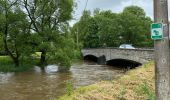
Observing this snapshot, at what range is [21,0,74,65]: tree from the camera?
147 feet

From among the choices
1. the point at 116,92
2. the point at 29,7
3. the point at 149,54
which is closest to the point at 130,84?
the point at 116,92

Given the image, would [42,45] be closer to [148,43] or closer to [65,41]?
[65,41]

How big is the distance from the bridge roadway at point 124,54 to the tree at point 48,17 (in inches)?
307

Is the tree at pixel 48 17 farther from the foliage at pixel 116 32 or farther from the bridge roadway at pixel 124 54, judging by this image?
the foliage at pixel 116 32

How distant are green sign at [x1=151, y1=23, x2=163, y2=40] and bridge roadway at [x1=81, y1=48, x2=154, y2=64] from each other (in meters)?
28.5

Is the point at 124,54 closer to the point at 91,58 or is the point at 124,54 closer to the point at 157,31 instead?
the point at 91,58

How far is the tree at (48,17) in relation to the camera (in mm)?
44875

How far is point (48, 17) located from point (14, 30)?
14.7ft

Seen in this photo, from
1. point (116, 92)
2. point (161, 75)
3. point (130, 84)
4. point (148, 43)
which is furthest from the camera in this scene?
point (148, 43)

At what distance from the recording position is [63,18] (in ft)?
150

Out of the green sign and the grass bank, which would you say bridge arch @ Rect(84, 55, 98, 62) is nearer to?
the grass bank

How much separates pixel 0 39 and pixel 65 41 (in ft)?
24.4

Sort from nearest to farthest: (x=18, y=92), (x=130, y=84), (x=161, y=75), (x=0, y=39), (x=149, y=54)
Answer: (x=161, y=75) → (x=130, y=84) → (x=18, y=92) → (x=149, y=54) → (x=0, y=39)

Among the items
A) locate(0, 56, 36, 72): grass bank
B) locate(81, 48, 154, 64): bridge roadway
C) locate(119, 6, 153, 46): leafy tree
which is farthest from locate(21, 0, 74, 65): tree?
locate(119, 6, 153, 46): leafy tree
